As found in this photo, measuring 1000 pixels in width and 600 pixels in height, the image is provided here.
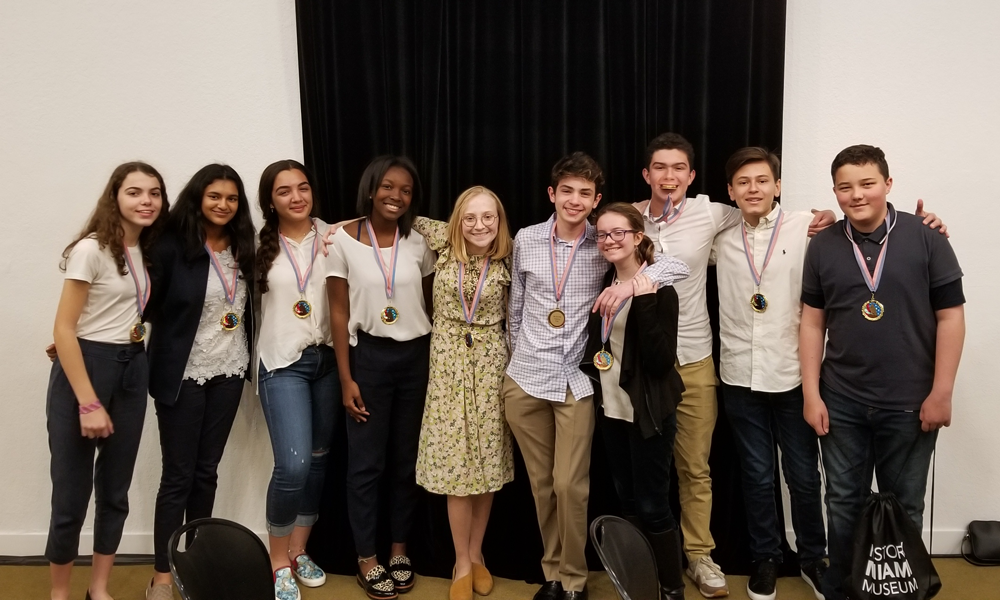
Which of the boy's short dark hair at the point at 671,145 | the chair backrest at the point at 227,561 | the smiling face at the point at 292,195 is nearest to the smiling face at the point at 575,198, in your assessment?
the boy's short dark hair at the point at 671,145

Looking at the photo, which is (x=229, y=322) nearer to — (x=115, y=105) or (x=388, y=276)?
(x=388, y=276)

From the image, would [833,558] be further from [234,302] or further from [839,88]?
[234,302]

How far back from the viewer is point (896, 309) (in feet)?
6.97

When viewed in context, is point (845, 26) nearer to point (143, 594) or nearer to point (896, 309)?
point (896, 309)

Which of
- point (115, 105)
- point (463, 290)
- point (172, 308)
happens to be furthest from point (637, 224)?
point (115, 105)

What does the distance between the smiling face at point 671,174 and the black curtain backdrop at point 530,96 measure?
0.37m

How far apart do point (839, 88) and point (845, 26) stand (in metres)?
0.27

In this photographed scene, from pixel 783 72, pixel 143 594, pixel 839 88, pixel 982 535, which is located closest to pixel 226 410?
pixel 143 594

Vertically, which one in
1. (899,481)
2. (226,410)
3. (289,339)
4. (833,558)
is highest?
(289,339)

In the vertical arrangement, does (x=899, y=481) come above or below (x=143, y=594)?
above

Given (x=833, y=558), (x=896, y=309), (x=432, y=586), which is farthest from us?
Answer: (x=432, y=586)

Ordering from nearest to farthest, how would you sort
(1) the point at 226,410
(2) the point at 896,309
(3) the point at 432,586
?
(2) the point at 896,309, (1) the point at 226,410, (3) the point at 432,586

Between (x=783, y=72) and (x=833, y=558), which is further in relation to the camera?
(x=783, y=72)

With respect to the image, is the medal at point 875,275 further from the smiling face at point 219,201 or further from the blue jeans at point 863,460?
the smiling face at point 219,201
